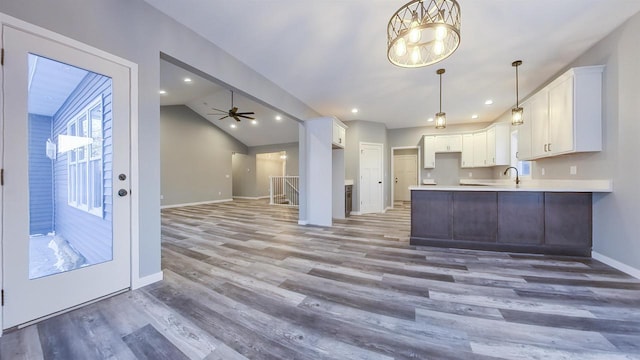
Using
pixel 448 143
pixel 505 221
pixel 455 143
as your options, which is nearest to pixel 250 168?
pixel 448 143

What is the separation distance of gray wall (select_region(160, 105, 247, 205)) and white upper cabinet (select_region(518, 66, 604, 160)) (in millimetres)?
9793

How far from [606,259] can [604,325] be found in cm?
186

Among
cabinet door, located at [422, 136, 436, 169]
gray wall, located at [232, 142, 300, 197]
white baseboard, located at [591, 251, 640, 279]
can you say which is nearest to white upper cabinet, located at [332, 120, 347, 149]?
cabinet door, located at [422, 136, 436, 169]

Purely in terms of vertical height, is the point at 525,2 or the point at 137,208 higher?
the point at 525,2

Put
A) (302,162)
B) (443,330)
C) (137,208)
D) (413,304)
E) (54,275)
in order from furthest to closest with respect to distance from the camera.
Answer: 1. (302,162)
2. (137,208)
3. (413,304)
4. (54,275)
5. (443,330)

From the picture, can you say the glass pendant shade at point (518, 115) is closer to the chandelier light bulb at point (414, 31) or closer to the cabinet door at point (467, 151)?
the chandelier light bulb at point (414, 31)

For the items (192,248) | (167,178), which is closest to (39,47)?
(192,248)

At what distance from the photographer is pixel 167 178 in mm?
7637

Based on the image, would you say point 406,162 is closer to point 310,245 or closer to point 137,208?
point 310,245

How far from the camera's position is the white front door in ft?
20.9

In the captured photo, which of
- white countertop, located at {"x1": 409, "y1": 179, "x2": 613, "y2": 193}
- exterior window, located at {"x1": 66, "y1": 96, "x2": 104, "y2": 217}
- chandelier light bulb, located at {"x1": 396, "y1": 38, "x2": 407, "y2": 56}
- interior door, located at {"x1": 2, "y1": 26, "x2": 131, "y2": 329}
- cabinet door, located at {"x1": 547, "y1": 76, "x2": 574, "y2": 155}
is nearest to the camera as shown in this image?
interior door, located at {"x1": 2, "y1": 26, "x2": 131, "y2": 329}

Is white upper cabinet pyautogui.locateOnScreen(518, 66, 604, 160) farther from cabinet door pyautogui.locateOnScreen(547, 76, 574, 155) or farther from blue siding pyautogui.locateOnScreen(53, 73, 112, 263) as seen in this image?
blue siding pyautogui.locateOnScreen(53, 73, 112, 263)

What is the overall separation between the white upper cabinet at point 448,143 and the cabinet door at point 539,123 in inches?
116

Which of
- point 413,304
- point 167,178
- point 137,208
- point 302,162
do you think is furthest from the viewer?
Result: point 167,178
